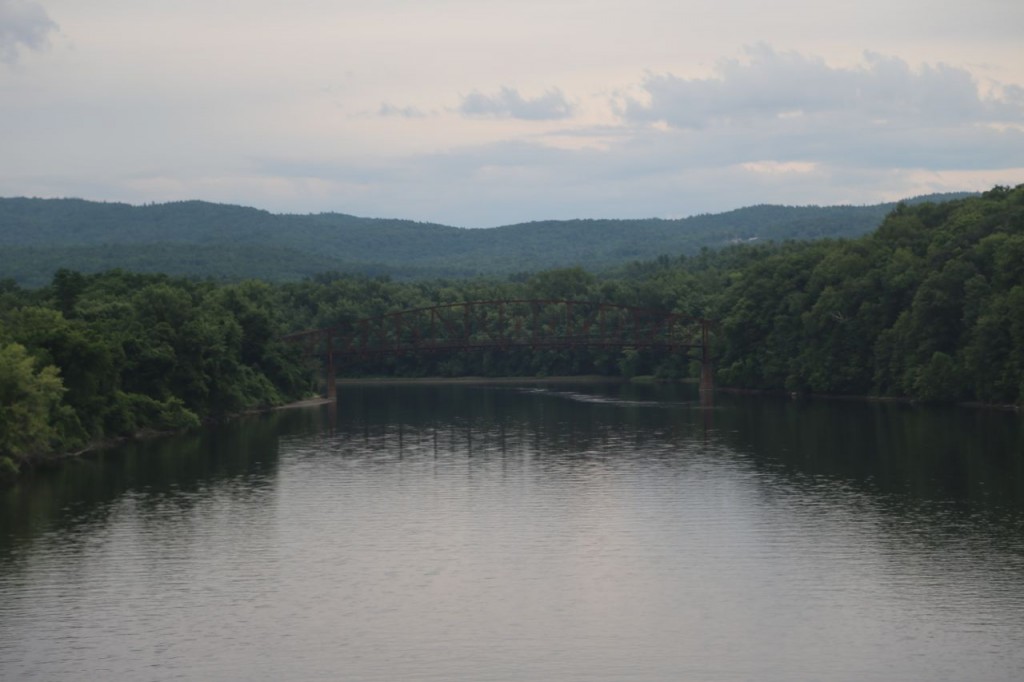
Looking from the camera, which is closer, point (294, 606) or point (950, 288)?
point (294, 606)

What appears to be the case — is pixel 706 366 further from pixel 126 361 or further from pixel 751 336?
pixel 126 361

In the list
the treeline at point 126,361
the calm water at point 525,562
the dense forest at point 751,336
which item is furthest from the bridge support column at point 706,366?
the calm water at point 525,562

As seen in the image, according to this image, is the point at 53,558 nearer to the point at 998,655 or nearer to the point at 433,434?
the point at 998,655

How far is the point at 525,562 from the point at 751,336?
370ft

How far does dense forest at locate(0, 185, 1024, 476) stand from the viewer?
317 feet

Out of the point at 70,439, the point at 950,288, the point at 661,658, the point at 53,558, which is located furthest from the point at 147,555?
the point at 950,288

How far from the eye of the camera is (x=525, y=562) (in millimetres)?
60906

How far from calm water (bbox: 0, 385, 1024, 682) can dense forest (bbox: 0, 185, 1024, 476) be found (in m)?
5.85

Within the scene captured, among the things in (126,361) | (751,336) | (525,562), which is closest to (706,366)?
(751,336)

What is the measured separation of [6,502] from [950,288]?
91.6 m

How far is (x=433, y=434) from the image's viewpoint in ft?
389

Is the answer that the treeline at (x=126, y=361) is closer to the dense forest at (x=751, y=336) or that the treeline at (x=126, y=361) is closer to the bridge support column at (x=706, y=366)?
the dense forest at (x=751, y=336)

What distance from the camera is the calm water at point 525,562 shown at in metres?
46.5

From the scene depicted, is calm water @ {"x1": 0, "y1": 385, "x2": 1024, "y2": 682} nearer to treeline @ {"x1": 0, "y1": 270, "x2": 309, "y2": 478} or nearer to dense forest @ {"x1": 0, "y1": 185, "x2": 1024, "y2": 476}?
treeline @ {"x1": 0, "y1": 270, "x2": 309, "y2": 478}
